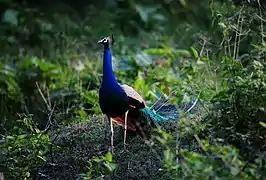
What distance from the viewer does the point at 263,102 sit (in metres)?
4.10

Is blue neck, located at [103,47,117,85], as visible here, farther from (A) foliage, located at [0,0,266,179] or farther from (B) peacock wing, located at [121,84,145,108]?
(A) foliage, located at [0,0,266,179]

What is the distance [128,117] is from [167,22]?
510cm

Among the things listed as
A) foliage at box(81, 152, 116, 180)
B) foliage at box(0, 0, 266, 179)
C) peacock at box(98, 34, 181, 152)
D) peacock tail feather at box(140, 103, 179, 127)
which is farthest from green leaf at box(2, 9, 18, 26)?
foliage at box(81, 152, 116, 180)

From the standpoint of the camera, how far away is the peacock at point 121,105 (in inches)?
190

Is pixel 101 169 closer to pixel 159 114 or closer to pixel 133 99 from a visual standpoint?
pixel 133 99

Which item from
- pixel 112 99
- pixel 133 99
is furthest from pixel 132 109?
pixel 112 99

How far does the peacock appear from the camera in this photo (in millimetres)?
4824

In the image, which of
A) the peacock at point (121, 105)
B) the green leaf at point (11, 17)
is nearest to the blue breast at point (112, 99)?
the peacock at point (121, 105)

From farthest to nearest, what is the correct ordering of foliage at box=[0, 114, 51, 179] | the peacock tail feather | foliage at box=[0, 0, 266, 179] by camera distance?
the peacock tail feather → foliage at box=[0, 114, 51, 179] → foliage at box=[0, 0, 266, 179]

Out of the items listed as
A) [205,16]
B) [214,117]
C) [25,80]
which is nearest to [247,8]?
[214,117]

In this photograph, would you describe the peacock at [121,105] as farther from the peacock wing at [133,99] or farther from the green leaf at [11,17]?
the green leaf at [11,17]

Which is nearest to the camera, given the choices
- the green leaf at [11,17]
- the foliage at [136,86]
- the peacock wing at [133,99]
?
the foliage at [136,86]

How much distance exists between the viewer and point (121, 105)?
4.85 metres

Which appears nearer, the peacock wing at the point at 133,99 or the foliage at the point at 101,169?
the foliage at the point at 101,169
